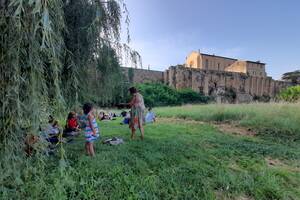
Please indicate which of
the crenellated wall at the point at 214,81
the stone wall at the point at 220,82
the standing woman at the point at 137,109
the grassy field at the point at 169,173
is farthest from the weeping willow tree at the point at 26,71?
the stone wall at the point at 220,82

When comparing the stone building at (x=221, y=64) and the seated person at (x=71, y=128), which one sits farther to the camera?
the stone building at (x=221, y=64)

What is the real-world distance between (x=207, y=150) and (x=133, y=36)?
3333 mm

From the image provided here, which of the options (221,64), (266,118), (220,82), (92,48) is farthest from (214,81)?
(92,48)

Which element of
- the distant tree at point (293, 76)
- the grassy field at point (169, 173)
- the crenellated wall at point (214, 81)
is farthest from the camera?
the distant tree at point (293, 76)

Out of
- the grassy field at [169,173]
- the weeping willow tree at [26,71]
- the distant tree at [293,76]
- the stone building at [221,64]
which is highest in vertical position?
the stone building at [221,64]

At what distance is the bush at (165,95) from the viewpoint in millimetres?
23562

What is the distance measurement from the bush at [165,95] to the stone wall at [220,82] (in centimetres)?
168

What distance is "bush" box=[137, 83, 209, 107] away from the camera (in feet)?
77.3

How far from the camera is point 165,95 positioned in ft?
80.7

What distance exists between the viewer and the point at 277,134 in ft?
26.3

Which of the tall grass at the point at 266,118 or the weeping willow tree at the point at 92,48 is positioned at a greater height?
the weeping willow tree at the point at 92,48

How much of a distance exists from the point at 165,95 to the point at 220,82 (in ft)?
31.4

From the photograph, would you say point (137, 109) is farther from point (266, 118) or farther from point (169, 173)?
point (266, 118)

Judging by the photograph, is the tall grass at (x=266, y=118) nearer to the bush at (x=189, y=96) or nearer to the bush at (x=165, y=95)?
the bush at (x=165, y=95)
